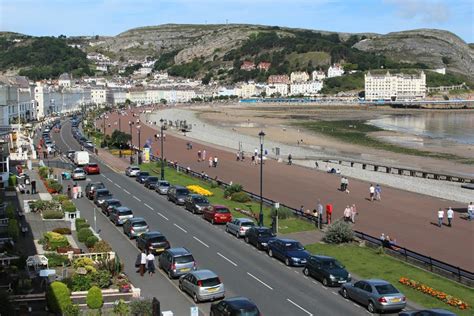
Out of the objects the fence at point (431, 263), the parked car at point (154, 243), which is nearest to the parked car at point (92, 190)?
the parked car at point (154, 243)

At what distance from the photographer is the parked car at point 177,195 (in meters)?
37.3

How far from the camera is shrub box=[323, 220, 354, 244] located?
2736 cm

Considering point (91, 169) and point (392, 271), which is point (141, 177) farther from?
point (392, 271)

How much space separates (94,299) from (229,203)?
20341mm

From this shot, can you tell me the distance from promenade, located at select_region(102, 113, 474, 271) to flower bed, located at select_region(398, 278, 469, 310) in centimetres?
436

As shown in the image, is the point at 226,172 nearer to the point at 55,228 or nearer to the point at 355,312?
the point at 55,228

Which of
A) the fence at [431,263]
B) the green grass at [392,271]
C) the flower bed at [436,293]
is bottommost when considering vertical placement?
the green grass at [392,271]

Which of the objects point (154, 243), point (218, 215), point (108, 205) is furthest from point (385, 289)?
point (108, 205)

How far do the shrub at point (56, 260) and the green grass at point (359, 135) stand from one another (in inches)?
2166

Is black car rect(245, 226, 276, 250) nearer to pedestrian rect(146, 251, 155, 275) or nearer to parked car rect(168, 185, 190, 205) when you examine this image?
pedestrian rect(146, 251, 155, 275)

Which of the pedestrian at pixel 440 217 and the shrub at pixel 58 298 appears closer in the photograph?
the shrub at pixel 58 298

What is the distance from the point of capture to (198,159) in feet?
205

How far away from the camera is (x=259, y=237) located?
26938mm

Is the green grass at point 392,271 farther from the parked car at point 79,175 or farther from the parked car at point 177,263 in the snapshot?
the parked car at point 79,175
